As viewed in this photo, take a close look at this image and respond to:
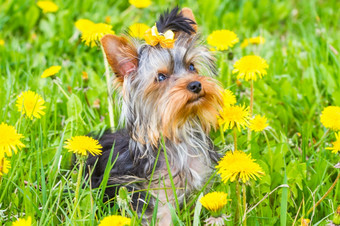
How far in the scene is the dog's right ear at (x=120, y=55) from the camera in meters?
3.18

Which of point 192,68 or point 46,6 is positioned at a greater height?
point 192,68

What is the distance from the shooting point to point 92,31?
3838 mm

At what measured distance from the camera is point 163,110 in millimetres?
3139

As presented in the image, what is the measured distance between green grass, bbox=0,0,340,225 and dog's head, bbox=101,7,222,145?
471 millimetres

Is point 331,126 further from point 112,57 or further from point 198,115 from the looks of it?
point 112,57

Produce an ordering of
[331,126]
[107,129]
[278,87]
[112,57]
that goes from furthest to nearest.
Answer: [278,87] → [107,129] → [112,57] → [331,126]

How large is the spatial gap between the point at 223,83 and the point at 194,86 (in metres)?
1.59

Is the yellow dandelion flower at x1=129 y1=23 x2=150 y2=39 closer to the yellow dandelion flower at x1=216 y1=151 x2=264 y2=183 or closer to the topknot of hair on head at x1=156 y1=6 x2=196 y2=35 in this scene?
the topknot of hair on head at x1=156 y1=6 x2=196 y2=35

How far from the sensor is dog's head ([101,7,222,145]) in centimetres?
311

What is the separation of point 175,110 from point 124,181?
0.63 meters

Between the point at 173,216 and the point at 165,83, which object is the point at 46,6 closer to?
the point at 165,83

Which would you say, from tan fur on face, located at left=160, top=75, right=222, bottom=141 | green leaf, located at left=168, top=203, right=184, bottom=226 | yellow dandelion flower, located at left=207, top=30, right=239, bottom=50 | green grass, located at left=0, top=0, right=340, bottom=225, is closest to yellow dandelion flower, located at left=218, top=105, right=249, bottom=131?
tan fur on face, located at left=160, top=75, right=222, bottom=141

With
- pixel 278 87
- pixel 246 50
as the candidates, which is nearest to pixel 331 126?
pixel 278 87

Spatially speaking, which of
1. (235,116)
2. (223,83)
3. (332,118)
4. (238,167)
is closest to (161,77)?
(235,116)
